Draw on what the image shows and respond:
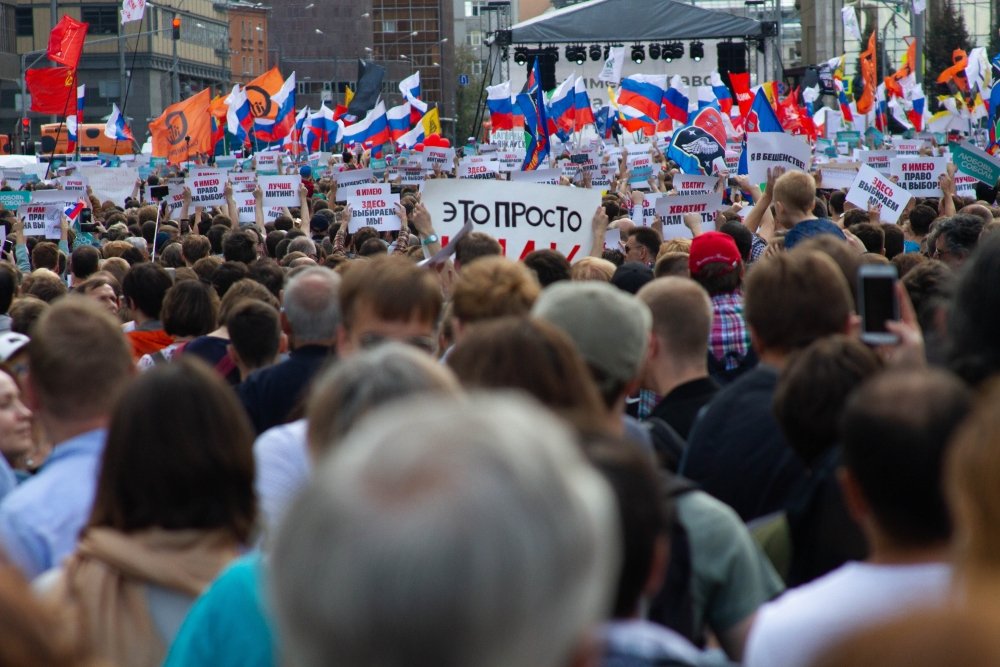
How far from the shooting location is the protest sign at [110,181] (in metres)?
A: 21.1

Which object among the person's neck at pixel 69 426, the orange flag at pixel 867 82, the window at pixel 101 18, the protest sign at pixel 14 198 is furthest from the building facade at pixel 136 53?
the person's neck at pixel 69 426

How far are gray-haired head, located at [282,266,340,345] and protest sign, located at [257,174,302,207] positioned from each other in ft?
37.5

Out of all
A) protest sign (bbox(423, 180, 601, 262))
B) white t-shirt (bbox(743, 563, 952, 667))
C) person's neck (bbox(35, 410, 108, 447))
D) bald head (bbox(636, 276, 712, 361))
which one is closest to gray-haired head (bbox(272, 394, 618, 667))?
white t-shirt (bbox(743, 563, 952, 667))

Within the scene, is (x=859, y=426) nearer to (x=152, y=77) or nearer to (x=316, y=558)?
(x=316, y=558)

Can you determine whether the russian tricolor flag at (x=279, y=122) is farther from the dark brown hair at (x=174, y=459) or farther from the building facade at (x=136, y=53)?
the building facade at (x=136, y=53)

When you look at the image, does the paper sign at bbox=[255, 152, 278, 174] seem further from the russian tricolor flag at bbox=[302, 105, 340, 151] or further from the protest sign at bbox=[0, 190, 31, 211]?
the russian tricolor flag at bbox=[302, 105, 340, 151]

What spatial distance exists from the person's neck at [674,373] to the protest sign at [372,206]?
9895 millimetres

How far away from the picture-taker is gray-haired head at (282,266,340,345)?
5293 mm

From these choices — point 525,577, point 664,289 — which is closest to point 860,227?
point 664,289

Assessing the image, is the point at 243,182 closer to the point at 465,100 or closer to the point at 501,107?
the point at 501,107

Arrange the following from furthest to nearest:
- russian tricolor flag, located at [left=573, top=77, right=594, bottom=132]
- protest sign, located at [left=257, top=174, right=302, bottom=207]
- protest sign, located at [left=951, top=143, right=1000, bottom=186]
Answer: russian tricolor flag, located at [left=573, top=77, right=594, bottom=132]
protest sign, located at [left=257, top=174, right=302, bottom=207]
protest sign, located at [left=951, top=143, right=1000, bottom=186]

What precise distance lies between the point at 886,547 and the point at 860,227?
6943 millimetres

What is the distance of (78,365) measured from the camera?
11.8 feet

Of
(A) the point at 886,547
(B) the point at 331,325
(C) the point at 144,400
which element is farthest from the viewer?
(B) the point at 331,325
